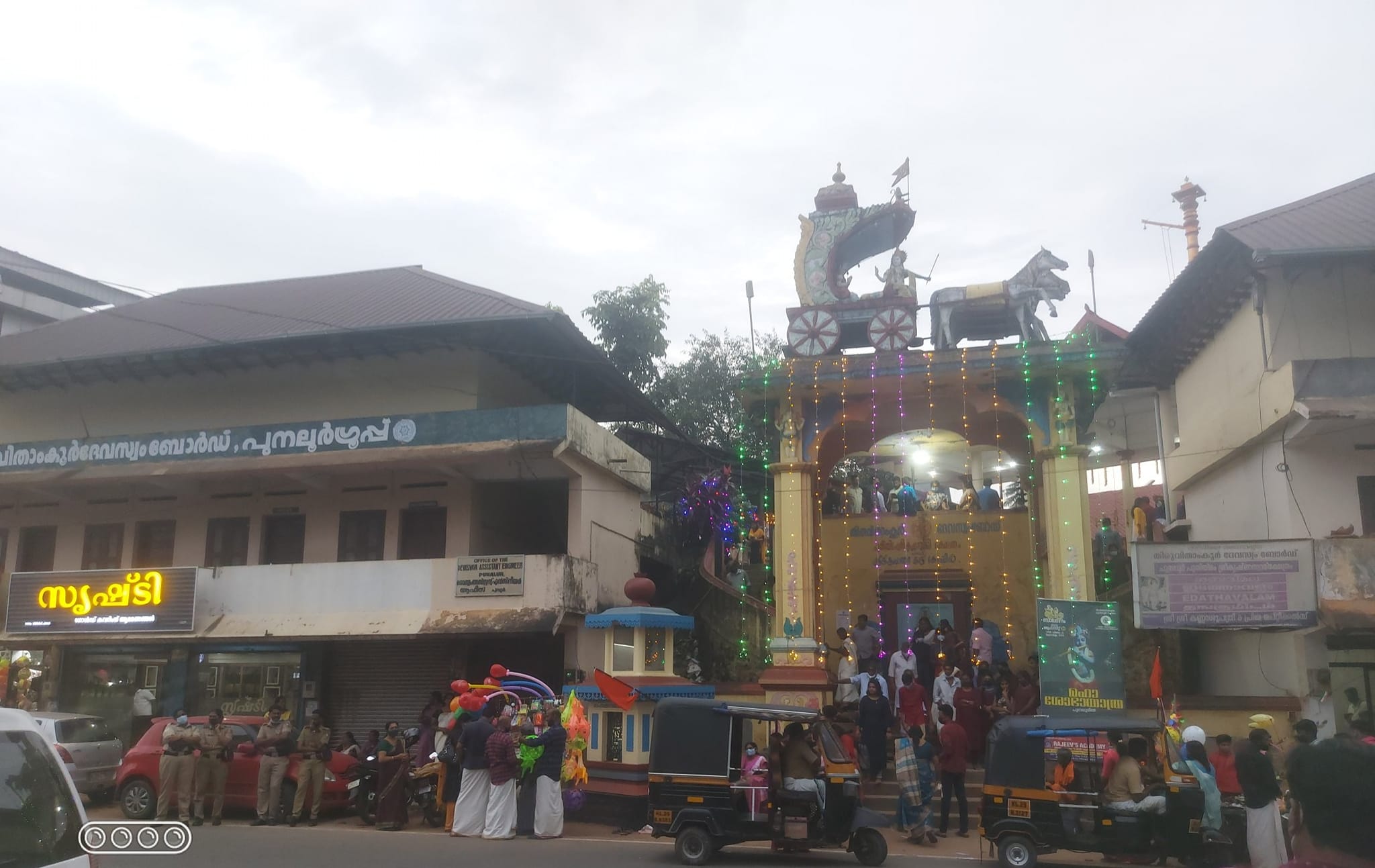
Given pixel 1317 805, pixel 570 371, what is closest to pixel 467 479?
pixel 570 371

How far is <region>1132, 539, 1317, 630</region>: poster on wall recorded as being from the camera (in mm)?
15008

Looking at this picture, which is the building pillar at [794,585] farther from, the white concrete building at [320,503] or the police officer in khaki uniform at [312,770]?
the police officer in khaki uniform at [312,770]

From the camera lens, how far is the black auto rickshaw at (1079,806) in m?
10.3

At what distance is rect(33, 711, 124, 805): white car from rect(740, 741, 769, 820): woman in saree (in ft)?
34.0

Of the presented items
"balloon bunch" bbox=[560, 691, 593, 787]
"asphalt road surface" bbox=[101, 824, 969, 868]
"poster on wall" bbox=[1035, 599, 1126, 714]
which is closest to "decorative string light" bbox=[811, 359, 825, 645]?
"poster on wall" bbox=[1035, 599, 1126, 714]

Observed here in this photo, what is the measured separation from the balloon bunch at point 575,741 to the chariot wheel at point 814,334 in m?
7.58

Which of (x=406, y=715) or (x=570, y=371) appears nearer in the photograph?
(x=406, y=715)

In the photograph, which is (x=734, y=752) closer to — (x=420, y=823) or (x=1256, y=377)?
(x=420, y=823)

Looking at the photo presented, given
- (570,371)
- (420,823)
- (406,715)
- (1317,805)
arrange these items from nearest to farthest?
1. (1317,805)
2. (420,823)
3. (406,715)
4. (570,371)

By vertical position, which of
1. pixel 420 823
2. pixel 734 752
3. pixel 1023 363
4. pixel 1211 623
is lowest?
pixel 420 823

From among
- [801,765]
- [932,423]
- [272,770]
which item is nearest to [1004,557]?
[932,423]

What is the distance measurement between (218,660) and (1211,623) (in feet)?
59.0

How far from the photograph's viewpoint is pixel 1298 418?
1543 cm

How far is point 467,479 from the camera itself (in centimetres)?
2077
